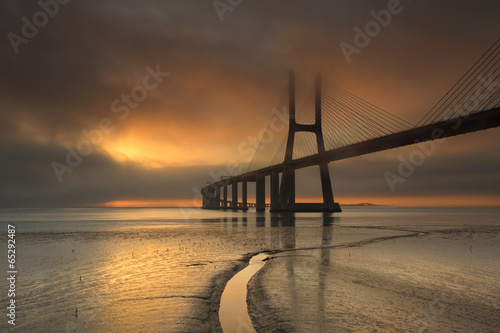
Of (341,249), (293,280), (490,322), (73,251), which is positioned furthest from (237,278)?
(73,251)

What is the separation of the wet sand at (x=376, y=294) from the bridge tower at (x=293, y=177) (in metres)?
52.0

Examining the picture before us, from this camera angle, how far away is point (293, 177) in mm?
68812

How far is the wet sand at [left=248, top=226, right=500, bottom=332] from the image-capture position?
231 inches

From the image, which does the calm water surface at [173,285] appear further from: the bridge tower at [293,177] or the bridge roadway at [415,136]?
the bridge tower at [293,177]

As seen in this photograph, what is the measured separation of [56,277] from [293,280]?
6.41m

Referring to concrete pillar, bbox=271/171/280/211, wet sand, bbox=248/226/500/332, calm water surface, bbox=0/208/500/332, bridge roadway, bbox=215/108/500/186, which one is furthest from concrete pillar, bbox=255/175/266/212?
wet sand, bbox=248/226/500/332

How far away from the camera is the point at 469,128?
3331cm

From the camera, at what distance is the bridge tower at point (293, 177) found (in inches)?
2613

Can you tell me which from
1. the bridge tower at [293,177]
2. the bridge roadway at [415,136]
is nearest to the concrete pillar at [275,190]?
the bridge tower at [293,177]

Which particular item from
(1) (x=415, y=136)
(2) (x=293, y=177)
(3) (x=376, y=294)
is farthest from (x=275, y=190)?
(3) (x=376, y=294)

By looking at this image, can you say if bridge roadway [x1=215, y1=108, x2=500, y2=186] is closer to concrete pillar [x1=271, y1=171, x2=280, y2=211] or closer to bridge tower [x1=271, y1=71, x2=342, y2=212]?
bridge tower [x1=271, y1=71, x2=342, y2=212]

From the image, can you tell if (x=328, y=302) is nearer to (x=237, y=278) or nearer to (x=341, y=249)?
(x=237, y=278)

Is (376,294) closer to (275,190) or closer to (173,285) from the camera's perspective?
(173,285)

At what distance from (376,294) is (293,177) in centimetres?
6132
